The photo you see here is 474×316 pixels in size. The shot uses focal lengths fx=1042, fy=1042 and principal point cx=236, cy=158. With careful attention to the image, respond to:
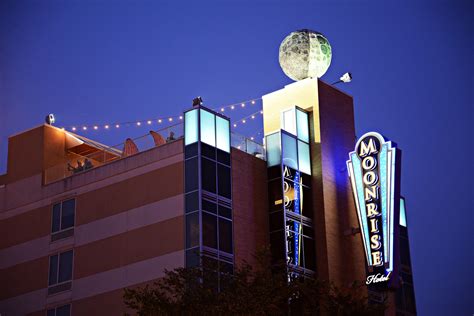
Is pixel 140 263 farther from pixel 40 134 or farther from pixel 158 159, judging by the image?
pixel 40 134

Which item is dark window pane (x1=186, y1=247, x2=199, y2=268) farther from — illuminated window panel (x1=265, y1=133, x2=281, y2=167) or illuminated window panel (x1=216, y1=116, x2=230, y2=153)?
illuminated window panel (x1=265, y1=133, x2=281, y2=167)

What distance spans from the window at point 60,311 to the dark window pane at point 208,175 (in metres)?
10.9

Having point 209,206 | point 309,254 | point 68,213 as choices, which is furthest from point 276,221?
point 68,213

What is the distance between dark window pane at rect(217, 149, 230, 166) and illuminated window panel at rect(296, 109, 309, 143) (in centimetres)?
552

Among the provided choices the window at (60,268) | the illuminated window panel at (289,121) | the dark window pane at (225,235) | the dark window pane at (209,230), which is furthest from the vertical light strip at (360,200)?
the window at (60,268)

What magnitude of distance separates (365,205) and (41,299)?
766 inches

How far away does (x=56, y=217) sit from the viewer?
61594 mm

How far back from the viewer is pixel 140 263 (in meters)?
55.8

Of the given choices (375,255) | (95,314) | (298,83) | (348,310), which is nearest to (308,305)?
(348,310)

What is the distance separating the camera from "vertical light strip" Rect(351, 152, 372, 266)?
5641 centimetres

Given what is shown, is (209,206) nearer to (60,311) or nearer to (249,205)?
(249,205)

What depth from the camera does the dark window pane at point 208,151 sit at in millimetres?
55562

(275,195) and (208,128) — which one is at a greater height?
(208,128)

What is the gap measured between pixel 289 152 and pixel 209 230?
8.07 metres
